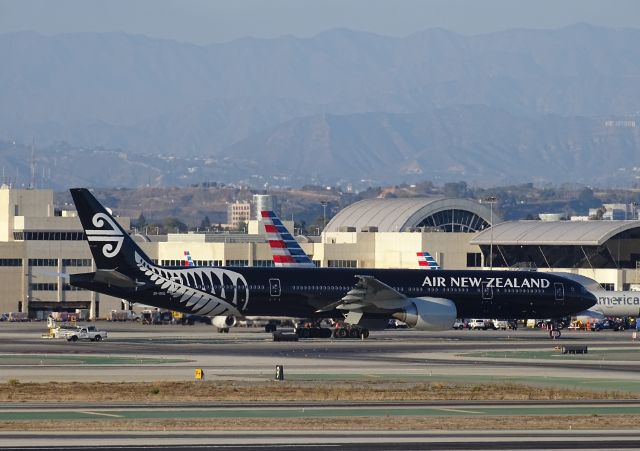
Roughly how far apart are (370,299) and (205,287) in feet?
35.0

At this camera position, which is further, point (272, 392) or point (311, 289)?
point (311, 289)

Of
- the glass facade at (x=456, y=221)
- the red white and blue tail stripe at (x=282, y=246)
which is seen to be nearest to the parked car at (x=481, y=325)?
the red white and blue tail stripe at (x=282, y=246)

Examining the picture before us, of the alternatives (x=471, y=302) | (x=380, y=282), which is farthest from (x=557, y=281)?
(x=380, y=282)

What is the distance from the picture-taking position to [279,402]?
1843 inches

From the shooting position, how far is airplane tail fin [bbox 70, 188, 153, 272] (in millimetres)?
85375

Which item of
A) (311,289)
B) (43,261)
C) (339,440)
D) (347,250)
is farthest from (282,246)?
(339,440)

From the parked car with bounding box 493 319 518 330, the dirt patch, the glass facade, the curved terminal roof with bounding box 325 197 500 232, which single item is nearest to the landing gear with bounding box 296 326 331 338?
the parked car with bounding box 493 319 518 330

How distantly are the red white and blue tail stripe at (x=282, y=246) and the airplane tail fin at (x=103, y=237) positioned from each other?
137 ft

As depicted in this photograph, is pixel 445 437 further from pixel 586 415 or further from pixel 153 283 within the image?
pixel 153 283

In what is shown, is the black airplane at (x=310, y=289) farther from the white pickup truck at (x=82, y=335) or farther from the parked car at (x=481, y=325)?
the parked car at (x=481, y=325)

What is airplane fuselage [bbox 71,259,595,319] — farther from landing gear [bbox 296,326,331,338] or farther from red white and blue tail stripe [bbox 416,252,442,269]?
red white and blue tail stripe [bbox 416,252,442,269]

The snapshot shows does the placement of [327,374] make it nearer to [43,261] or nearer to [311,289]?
[311,289]

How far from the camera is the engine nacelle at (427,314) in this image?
88.8 m

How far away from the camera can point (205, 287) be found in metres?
87.9
